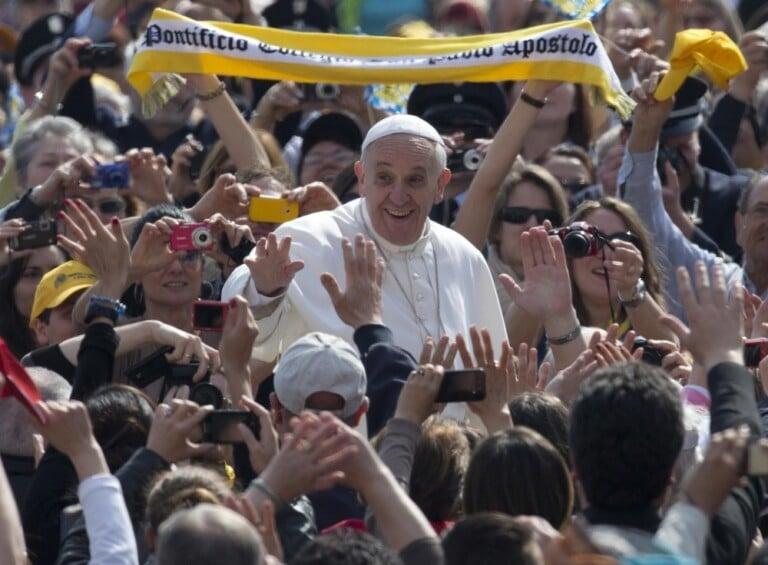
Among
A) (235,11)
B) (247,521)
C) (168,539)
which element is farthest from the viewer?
(235,11)

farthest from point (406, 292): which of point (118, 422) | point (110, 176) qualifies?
point (110, 176)

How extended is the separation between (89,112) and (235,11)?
138 cm

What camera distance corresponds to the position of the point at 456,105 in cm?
959

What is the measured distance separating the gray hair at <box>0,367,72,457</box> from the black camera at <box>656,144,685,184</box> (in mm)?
3647

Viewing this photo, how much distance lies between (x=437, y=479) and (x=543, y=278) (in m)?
1.81

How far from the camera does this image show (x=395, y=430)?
535 cm

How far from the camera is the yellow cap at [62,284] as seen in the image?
7637 mm

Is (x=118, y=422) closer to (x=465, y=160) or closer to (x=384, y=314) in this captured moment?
(x=384, y=314)

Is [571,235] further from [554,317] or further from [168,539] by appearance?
[168,539]

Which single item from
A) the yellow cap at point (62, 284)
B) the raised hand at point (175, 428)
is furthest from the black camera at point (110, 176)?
the raised hand at point (175, 428)

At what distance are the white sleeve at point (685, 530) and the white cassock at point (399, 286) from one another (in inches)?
111

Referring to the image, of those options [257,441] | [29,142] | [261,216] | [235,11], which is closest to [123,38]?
[235,11]

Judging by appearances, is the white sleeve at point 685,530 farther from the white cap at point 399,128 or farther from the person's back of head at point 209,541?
the white cap at point 399,128

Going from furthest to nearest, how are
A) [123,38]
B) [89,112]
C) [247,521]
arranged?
[123,38] < [89,112] < [247,521]
